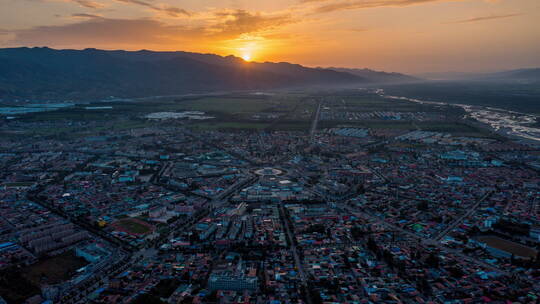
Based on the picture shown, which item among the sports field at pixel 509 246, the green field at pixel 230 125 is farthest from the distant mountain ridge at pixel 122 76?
the sports field at pixel 509 246

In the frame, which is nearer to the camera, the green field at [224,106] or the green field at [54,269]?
the green field at [54,269]

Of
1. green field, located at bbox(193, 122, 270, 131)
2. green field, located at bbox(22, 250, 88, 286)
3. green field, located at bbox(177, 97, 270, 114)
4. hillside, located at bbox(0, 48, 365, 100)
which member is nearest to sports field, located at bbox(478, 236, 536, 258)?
green field, located at bbox(22, 250, 88, 286)

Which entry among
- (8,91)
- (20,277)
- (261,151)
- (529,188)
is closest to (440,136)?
(529,188)

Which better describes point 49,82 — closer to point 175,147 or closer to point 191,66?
point 191,66

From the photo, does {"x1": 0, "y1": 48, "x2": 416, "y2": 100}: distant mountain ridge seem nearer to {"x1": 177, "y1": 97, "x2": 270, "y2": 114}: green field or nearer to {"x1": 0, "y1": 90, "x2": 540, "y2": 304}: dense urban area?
{"x1": 177, "y1": 97, "x2": 270, "y2": 114}: green field

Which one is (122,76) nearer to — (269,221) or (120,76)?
(120,76)

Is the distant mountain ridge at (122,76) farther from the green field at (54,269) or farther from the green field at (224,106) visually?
the green field at (54,269)

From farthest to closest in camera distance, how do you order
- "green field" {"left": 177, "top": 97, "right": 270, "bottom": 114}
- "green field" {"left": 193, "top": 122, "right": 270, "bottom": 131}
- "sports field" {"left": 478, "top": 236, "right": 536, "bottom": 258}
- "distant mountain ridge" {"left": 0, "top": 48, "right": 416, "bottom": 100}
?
"distant mountain ridge" {"left": 0, "top": 48, "right": 416, "bottom": 100} < "green field" {"left": 177, "top": 97, "right": 270, "bottom": 114} < "green field" {"left": 193, "top": 122, "right": 270, "bottom": 131} < "sports field" {"left": 478, "top": 236, "right": 536, "bottom": 258}
